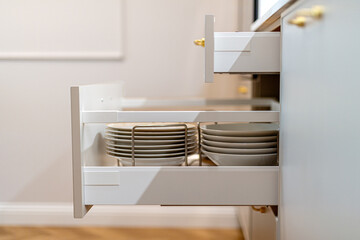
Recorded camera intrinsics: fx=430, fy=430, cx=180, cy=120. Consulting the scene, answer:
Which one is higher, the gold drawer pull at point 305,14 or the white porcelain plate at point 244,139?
the gold drawer pull at point 305,14

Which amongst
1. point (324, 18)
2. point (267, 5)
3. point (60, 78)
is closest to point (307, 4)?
point (324, 18)

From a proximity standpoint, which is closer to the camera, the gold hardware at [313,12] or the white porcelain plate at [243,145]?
the gold hardware at [313,12]

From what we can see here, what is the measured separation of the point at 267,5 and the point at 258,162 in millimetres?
698

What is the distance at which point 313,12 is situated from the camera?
82 centimetres

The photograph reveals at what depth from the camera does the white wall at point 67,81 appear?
2.21m

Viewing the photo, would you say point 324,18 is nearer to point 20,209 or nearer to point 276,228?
point 276,228

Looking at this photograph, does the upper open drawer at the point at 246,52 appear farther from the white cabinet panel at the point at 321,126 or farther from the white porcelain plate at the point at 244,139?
the white porcelain plate at the point at 244,139

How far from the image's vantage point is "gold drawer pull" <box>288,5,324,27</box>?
788 mm

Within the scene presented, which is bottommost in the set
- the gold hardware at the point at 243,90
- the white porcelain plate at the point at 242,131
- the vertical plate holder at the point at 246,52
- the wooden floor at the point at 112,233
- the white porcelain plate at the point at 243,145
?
the wooden floor at the point at 112,233

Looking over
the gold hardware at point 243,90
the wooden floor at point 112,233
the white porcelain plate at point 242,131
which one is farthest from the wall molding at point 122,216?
the white porcelain plate at point 242,131

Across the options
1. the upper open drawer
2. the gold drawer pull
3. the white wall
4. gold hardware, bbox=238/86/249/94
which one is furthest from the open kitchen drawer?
the white wall

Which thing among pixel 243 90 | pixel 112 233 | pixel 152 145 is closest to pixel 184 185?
pixel 152 145

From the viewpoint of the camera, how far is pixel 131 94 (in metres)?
2.25

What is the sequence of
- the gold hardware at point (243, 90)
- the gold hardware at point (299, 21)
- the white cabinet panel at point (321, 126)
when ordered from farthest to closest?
the gold hardware at point (243, 90) → the gold hardware at point (299, 21) → the white cabinet panel at point (321, 126)
